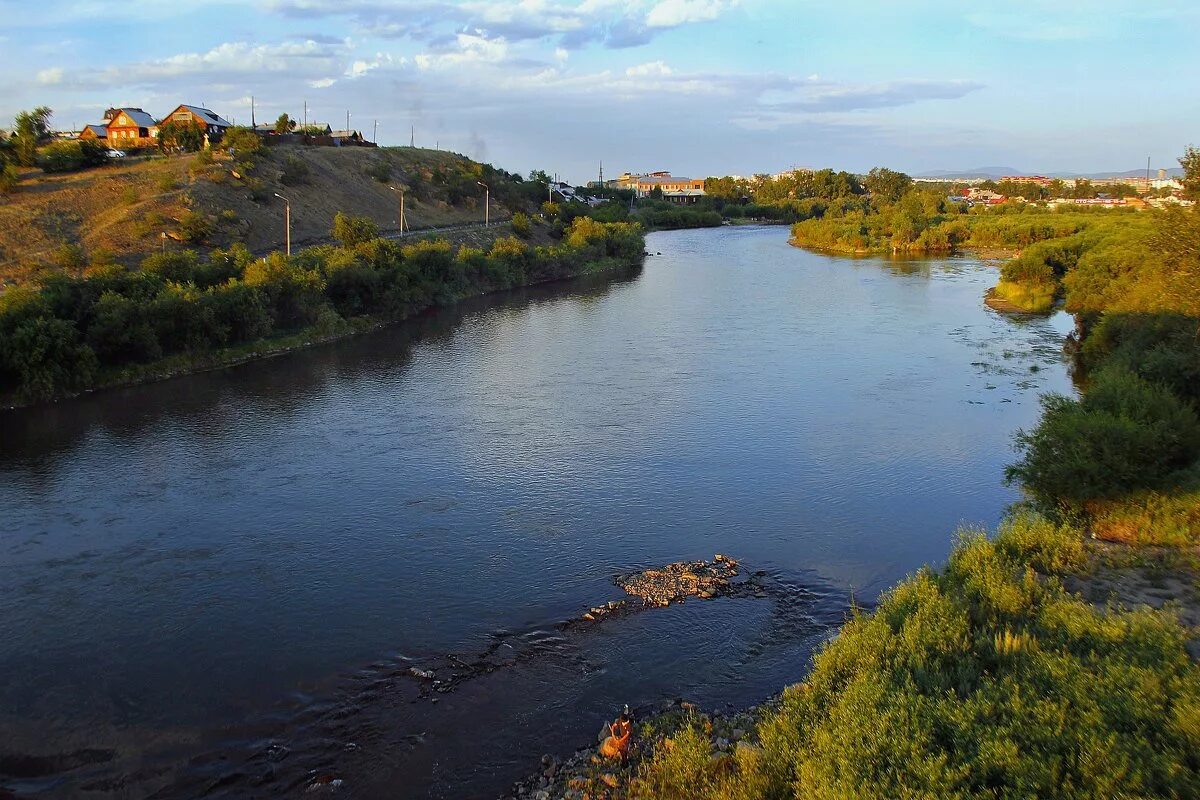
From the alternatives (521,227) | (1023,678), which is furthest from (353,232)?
(1023,678)

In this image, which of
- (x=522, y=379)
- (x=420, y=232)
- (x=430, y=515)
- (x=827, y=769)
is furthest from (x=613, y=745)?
(x=420, y=232)

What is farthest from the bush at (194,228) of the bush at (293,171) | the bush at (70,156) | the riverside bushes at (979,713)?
the riverside bushes at (979,713)

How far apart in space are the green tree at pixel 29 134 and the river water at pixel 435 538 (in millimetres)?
22038

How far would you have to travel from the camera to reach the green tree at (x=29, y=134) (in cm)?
3828

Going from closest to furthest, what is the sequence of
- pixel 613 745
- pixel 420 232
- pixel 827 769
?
pixel 827 769
pixel 613 745
pixel 420 232

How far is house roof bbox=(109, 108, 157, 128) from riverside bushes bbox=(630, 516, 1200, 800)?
191 feet

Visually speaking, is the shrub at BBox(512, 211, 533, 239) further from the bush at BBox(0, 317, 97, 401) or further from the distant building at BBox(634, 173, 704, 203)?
the distant building at BBox(634, 173, 704, 203)

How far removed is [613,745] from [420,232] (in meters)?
42.0

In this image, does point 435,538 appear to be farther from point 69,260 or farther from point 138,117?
point 138,117

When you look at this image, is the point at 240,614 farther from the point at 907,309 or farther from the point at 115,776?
the point at 907,309

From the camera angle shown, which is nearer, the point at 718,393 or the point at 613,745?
the point at 613,745

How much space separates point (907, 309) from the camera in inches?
1465

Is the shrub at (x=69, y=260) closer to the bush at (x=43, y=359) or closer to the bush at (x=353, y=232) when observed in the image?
the bush at (x=43, y=359)

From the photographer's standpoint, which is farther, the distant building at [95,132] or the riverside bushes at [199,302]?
the distant building at [95,132]
